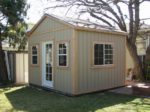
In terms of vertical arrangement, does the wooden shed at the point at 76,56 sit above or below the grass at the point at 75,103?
above

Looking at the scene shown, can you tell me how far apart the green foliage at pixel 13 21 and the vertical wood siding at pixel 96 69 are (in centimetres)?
627

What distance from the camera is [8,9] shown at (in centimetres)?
1491

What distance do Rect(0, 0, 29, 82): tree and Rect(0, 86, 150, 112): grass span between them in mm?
5904

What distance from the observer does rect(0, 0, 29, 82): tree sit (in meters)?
14.9

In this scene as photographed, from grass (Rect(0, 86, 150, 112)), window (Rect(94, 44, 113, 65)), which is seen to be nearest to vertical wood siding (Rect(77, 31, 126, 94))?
window (Rect(94, 44, 113, 65))

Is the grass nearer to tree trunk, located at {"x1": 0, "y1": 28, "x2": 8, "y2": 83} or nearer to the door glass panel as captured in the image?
the door glass panel

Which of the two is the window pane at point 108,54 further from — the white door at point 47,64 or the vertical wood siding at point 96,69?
the white door at point 47,64

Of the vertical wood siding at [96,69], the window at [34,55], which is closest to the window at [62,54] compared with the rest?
the vertical wood siding at [96,69]

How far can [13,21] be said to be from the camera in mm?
15227

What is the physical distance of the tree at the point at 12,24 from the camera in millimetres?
14906

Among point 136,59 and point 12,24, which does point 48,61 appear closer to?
point 12,24

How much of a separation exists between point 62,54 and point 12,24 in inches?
231

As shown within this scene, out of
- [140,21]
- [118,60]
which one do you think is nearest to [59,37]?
[118,60]

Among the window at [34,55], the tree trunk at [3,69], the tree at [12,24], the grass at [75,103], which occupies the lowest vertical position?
the grass at [75,103]
